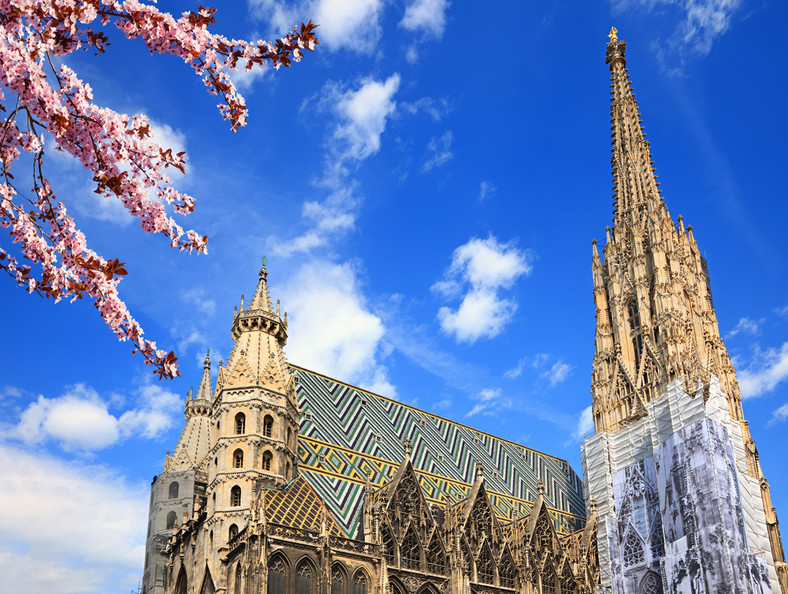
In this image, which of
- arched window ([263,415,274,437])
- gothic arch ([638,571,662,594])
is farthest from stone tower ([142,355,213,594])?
gothic arch ([638,571,662,594])

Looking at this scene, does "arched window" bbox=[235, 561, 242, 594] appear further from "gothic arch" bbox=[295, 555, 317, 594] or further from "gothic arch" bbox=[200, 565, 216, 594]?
"gothic arch" bbox=[200, 565, 216, 594]

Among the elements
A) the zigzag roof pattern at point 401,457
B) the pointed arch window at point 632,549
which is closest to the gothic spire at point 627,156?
the zigzag roof pattern at point 401,457

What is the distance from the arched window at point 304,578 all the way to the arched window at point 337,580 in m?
1.10

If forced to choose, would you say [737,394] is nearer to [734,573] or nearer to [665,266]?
[665,266]

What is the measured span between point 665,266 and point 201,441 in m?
34.5

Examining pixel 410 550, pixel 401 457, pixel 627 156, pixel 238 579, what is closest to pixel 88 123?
pixel 238 579

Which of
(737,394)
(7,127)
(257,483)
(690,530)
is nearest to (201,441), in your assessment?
(257,483)

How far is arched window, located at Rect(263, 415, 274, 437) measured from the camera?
127 feet

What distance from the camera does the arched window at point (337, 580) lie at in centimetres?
3416

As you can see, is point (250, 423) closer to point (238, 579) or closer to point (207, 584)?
point (207, 584)

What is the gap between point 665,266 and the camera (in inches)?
2132

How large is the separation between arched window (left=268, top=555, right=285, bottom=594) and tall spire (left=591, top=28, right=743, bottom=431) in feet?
86.7

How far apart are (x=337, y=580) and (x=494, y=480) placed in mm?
20277

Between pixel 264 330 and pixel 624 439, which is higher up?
pixel 264 330
